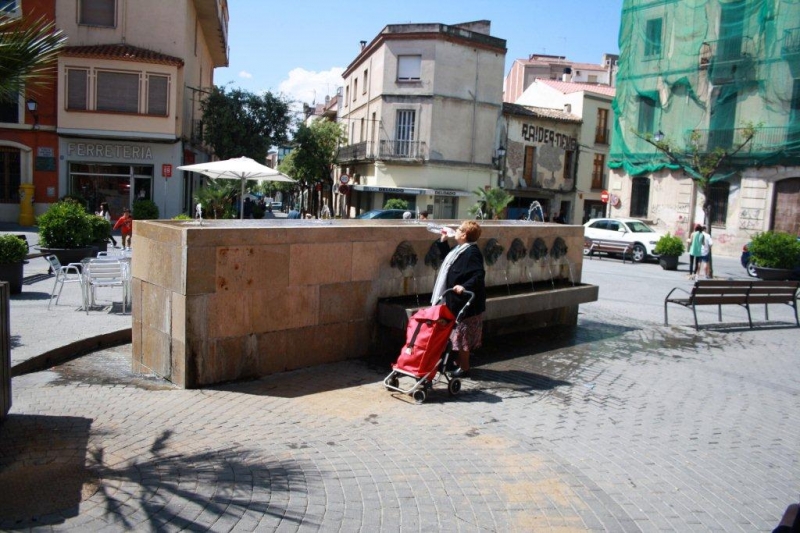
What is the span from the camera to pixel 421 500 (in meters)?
4.35

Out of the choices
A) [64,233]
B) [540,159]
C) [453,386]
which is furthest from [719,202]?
[453,386]

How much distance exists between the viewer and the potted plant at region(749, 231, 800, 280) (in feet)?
63.4

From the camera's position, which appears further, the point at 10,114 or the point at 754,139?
the point at 754,139

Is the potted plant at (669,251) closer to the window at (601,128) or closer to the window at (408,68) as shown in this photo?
the window at (408,68)

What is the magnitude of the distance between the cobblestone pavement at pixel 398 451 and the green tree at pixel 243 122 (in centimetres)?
2837

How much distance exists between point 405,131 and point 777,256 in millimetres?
23817

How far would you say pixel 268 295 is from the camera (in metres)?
6.90

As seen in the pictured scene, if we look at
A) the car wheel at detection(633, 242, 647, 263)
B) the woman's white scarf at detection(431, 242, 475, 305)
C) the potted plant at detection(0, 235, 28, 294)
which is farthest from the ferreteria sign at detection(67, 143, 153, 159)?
the woman's white scarf at detection(431, 242, 475, 305)

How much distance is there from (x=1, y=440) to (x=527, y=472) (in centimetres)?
371

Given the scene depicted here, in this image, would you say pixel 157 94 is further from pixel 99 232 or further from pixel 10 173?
pixel 99 232

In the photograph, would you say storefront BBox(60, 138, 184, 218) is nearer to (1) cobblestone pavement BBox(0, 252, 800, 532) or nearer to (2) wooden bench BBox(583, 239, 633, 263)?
(2) wooden bench BBox(583, 239, 633, 263)

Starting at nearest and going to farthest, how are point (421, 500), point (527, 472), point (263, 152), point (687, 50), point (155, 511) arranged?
1. point (155, 511)
2. point (421, 500)
3. point (527, 472)
4. point (687, 50)
5. point (263, 152)

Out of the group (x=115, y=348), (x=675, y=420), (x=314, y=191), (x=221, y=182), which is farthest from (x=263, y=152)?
(x=675, y=420)

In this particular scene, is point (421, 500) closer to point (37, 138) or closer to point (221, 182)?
point (221, 182)
